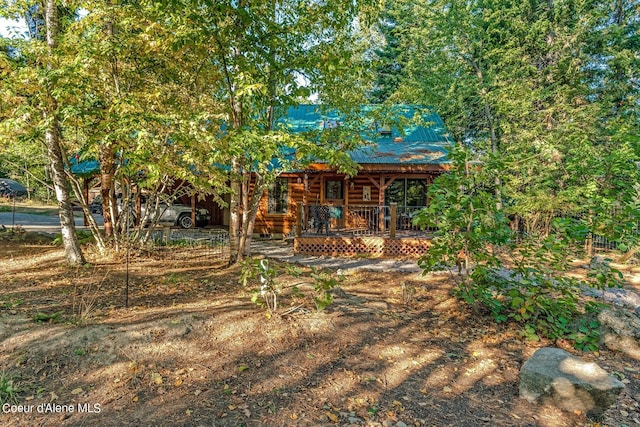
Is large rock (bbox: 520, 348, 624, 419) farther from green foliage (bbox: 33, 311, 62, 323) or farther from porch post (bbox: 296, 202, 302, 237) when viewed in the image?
porch post (bbox: 296, 202, 302, 237)

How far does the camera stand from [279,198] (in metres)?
14.1

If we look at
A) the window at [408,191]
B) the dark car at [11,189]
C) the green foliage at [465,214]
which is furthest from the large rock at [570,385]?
the dark car at [11,189]

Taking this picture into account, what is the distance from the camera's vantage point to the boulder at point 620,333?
4.45 m

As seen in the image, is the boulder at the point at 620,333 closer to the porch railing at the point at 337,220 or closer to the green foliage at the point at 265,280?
the green foliage at the point at 265,280

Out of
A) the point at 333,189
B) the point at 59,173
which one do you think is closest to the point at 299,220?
the point at 333,189

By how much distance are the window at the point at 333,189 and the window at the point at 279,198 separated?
166 cm

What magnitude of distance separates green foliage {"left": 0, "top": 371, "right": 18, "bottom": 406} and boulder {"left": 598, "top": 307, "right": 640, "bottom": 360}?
21.7 ft

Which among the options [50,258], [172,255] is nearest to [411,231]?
[172,255]

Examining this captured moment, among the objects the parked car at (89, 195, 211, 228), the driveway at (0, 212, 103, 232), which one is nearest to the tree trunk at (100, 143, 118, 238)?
the parked car at (89, 195, 211, 228)

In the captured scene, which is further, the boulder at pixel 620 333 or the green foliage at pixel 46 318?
the boulder at pixel 620 333

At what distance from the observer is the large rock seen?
122 inches

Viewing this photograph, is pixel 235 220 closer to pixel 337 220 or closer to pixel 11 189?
pixel 337 220

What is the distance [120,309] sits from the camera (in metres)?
4.79

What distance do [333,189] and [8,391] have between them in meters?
12.1
